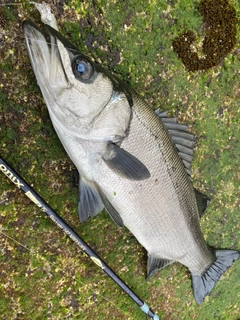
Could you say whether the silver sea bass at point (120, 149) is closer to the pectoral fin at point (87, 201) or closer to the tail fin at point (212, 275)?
the pectoral fin at point (87, 201)

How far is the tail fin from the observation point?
3014 mm

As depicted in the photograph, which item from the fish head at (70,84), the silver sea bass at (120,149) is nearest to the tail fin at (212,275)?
the silver sea bass at (120,149)

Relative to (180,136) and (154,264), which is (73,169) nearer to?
(180,136)

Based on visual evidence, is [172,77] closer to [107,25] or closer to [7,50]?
[107,25]

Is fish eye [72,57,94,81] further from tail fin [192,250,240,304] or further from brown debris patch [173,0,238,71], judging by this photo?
tail fin [192,250,240,304]

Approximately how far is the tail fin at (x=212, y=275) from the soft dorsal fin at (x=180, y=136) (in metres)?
1.02

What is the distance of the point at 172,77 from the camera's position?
2883mm

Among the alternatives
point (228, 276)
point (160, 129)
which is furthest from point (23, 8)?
point (228, 276)

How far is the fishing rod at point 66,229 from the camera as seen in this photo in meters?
2.26

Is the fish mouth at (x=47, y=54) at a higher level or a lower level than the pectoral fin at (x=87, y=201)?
higher

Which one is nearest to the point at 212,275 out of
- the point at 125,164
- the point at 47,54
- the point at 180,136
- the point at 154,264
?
the point at 154,264

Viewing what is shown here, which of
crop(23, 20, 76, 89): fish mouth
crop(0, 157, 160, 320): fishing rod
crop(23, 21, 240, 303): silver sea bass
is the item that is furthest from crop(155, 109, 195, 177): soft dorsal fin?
crop(0, 157, 160, 320): fishing rod

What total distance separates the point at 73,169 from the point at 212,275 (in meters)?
1.49

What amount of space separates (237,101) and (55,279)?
213 cm
